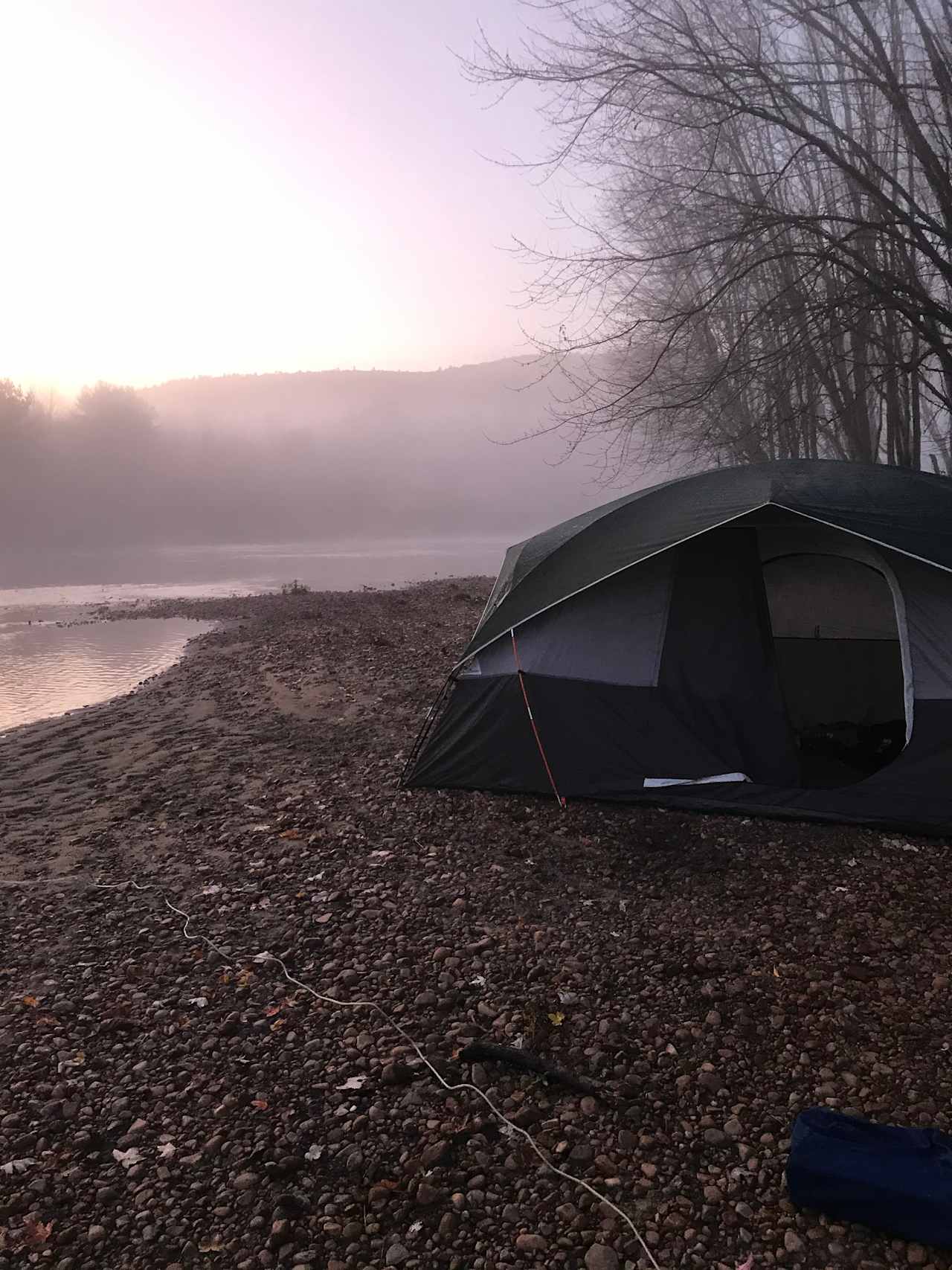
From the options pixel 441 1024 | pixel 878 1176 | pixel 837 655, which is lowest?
pixel 441 1024

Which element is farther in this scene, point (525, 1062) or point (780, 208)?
point (780, 208)

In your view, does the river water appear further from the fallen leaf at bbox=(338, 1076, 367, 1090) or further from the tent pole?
the fallen leaf at bbox=(338, 1076, 367, 1090)

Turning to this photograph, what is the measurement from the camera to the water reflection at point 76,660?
13.2 m

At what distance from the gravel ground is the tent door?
179 centimetres

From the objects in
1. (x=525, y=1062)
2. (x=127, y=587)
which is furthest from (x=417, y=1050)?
(x=127, y=587)

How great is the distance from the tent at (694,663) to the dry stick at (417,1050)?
7.72ft

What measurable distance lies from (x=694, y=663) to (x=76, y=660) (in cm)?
1441

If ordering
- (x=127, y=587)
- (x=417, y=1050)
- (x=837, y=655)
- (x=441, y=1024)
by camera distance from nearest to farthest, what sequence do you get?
(x=417, y=1050), (x=441, y=1024), (x=837, y=655), (x=127, y=587)

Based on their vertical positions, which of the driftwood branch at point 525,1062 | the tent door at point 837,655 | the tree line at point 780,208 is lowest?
the driftwood branch at point 525,1062

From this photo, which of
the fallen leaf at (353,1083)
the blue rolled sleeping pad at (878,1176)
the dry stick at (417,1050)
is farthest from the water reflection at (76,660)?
the blue rolled sleeping pad at (878,1176)

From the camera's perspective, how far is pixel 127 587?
32656mm

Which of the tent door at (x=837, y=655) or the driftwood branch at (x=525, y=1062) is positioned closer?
the driftwood branch at (x=525, y=1062)

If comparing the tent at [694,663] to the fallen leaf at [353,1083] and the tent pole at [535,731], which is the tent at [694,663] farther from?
the fallen leaf at [353,1083]

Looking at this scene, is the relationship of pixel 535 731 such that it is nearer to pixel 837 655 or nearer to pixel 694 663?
pixel 694 663
